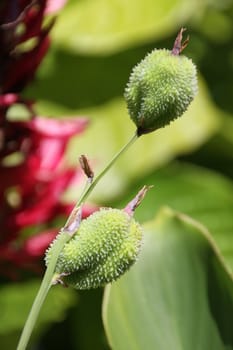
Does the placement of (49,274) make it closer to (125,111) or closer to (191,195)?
(191,195)

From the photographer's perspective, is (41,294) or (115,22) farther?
(115,22)

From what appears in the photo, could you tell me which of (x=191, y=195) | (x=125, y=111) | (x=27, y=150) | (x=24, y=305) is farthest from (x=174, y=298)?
(x=125, y=111)

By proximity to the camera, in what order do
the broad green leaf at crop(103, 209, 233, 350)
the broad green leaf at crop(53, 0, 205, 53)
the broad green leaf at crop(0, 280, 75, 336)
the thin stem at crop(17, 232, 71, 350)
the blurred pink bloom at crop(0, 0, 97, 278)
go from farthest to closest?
the broad green leaf at crop(53, 0, 205, 53)
the broad green leaf at crop(0, 280, 75, 336)
the blurred pink bloom at crop(0, 0, 97, 278)
the broad green leaf at crop(103, 209, 233, 350)
the thin stem at crop(17, 232, 71, 350)

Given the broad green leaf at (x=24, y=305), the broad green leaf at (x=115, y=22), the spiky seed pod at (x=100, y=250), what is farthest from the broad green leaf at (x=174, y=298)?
the broad green leaf at (x=115, y=22)

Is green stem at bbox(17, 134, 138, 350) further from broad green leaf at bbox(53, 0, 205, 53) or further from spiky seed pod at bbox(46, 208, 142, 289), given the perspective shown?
broad green leaf at bbox(53, 0, 205, 53)

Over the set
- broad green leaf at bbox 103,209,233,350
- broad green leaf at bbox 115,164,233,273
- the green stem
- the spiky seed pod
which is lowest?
broad green leaf at bbox 115,164,233,273

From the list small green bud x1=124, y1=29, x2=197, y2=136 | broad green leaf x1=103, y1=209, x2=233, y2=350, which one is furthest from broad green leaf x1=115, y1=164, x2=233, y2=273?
small green bud x1=124, y1=29, x2=197, y2=136

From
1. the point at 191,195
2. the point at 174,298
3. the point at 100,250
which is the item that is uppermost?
the point at 100,250

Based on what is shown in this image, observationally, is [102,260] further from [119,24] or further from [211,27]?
[211,27]
